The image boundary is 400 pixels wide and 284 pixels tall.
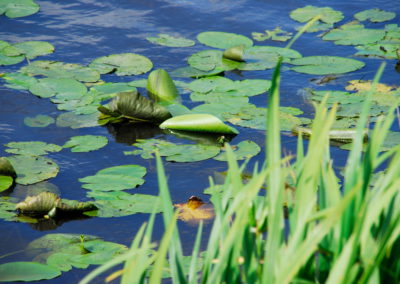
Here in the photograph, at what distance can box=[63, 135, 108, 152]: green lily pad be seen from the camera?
10.0ft

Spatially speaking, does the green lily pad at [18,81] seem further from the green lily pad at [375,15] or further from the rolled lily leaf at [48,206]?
the green lily pad at [375,15]

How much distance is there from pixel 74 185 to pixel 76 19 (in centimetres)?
221

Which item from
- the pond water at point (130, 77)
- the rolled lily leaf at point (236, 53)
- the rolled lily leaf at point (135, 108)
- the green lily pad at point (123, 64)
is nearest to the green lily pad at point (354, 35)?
the pond water at point (130, 77)

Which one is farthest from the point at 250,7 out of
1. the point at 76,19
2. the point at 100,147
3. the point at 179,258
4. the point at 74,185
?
the point at 179,258

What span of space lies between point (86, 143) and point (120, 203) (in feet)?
2.00

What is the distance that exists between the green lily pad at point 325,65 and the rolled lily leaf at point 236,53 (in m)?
0.32

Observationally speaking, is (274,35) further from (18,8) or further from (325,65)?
(18,8)

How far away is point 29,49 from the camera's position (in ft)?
13.6

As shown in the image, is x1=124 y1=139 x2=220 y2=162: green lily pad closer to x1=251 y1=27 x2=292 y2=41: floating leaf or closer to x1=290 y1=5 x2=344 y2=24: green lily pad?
x1=251 y1=27 x2=292 y2=41: floating leaf

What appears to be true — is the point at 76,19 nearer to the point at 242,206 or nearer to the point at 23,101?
the point at 23,101

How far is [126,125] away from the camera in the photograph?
3.34m

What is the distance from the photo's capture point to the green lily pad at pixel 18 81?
144 inches

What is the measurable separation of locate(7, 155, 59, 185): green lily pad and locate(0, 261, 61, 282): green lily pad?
60 centimetres

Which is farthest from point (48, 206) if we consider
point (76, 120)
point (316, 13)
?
point (316, 13)
